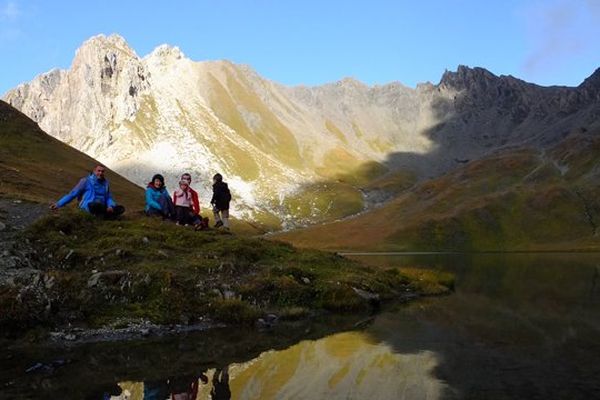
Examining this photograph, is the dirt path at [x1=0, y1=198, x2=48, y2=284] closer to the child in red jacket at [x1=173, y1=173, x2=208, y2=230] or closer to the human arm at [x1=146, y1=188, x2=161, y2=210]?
the human arm at [x1=146, y1=188, x2=161, y2=210]

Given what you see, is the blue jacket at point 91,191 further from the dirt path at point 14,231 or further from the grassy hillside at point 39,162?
the grassy hillside at point 39,162

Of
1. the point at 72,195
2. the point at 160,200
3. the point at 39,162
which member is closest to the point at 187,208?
the point at 160,200

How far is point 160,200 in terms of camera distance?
40.6 m

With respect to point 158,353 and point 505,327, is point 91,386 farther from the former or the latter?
point 505,327

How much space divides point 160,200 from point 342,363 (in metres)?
22.3

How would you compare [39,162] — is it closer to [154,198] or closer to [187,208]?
[154,198]

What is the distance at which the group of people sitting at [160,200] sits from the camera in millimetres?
35688

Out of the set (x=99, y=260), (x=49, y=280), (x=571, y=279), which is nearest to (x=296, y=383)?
(x=49, y=280)

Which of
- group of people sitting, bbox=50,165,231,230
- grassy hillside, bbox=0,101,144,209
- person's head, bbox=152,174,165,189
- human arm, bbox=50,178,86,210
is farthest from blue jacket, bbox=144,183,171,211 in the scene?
grassy hillside, bbox=0,101,144,209

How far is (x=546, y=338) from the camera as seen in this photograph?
27.0 m

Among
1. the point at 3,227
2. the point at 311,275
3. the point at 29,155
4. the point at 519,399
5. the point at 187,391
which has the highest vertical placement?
the point at 29,155

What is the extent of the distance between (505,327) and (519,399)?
13515mm

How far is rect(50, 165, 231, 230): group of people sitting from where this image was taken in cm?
3569

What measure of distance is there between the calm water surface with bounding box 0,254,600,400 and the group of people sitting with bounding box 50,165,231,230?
1351 centimetres
